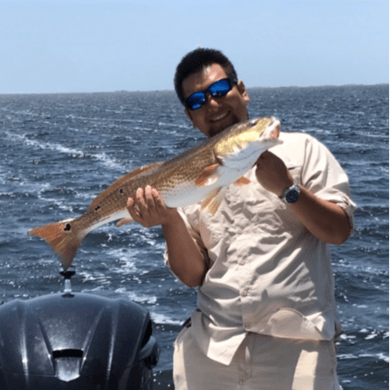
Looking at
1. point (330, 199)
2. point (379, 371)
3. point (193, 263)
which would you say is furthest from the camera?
point (379, 371)

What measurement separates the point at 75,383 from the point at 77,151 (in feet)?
110

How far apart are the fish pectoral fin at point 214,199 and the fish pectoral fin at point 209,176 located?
0.05 meters

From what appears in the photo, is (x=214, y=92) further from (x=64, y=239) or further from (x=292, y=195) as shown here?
(x=64, y=239)

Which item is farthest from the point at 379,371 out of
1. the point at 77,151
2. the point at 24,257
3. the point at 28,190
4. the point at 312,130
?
the point at 312,130

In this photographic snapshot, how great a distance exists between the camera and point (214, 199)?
10.7 feet

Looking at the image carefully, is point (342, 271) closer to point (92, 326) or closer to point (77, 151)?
point (92, 326)

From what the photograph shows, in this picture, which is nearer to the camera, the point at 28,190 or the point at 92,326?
the point at 92,326

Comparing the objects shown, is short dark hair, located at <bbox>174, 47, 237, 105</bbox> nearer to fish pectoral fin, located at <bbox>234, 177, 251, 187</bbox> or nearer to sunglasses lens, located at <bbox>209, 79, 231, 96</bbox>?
sunglasses lens, located at <bbox>209, 79, 231, 96</bbox>

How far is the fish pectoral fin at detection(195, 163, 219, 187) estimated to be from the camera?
10.6 feet

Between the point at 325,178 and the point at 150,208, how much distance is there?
2.80ft

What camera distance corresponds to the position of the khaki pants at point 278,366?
10.4ft

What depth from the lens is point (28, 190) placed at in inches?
912

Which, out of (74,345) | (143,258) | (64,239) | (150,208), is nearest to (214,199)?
(150,208)

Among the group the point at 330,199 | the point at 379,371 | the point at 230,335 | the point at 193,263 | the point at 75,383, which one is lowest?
the point at 379,371
